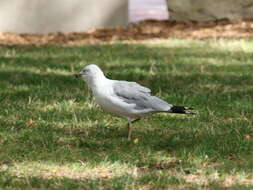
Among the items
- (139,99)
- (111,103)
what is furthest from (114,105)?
(139,99)

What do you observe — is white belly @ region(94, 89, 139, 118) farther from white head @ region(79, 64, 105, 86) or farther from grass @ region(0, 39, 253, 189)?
grass @ region(0, 39, 253, 189)

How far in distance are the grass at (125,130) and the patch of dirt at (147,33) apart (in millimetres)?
2572

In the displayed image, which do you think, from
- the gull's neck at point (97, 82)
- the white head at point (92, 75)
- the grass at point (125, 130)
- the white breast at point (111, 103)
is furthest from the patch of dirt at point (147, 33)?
the white breast at point (111, 103)

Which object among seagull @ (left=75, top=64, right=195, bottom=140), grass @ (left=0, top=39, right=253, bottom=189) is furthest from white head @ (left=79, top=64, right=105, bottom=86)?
grass @ (left=0, top=39, right=253, bottom=189)

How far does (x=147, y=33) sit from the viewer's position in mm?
15914

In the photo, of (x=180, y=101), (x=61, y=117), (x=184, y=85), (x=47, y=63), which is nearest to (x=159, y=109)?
(x=61, y=117)

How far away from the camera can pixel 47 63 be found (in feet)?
39.5

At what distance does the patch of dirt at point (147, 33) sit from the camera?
14.9 metres

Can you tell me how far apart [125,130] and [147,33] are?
8.74m

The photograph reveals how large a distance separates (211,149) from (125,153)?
27.2 inches

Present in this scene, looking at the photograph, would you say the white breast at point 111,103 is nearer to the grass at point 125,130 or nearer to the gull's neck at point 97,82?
the gull's neck at point 97,82

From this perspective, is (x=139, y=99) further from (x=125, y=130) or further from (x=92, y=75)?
(x=125, y=130)

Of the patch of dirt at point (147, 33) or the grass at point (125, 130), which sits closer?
the grass at point (125, 130)

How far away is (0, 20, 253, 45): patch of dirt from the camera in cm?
1489
